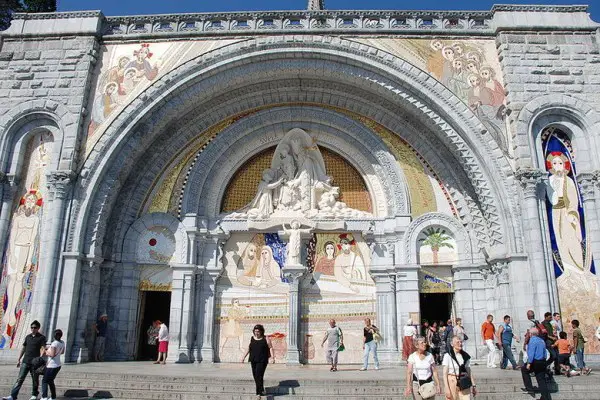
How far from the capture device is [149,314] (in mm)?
15594

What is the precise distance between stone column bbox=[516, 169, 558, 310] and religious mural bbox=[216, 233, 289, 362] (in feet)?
21.7

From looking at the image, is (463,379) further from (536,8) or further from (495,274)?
(536,8)

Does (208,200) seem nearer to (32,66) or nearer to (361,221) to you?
(361,221)

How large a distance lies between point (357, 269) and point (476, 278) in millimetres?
3328

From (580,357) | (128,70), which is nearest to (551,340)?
(580,357)

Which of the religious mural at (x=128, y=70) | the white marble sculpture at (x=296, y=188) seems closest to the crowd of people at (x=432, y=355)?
the white marble sculpture at (x=296, y=188)

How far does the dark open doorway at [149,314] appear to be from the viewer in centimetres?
1429

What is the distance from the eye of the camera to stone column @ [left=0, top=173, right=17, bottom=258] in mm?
12797

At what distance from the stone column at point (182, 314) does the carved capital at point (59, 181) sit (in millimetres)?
3577

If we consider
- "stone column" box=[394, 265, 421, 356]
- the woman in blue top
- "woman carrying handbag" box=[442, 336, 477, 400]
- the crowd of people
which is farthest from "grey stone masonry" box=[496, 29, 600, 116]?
"woman carrying handbag" box=[442, 336, 477, 400]

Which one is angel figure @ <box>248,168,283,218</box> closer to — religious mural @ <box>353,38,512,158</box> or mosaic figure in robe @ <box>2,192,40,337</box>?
religious mural @ <box>353,38,512,158</box>

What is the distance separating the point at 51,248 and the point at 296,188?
698 centimetres

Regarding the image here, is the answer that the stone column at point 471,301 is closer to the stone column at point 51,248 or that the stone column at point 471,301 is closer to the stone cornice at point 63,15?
the stone column at point 51,248

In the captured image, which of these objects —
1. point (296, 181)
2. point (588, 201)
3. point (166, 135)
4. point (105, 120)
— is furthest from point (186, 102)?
point (588, 201)
